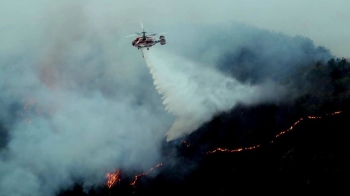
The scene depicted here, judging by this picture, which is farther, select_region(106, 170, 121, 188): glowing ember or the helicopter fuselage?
select_region(106, 170, 121, 188): glowing ember

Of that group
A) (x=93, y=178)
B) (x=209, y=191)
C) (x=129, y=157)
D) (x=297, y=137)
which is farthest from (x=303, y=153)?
(x=93, y=178)

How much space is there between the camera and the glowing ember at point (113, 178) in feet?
207

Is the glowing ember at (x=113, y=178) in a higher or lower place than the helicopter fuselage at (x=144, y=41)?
lower

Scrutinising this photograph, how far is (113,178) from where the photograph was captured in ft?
209

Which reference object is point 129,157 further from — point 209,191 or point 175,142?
point 209,191

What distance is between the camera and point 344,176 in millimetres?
51500

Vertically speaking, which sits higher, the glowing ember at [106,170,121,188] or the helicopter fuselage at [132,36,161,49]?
the helicopter fuselage at [132,36,161,49]

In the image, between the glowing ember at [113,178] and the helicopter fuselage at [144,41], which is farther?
the glowing ember at [113,178]

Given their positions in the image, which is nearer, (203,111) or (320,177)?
(320,177)

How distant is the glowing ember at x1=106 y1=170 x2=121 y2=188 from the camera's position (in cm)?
6303

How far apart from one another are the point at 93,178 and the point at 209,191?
19988mm

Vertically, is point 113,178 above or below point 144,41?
below

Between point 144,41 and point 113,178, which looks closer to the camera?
point 144,41

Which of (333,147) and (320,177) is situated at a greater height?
(333,147)
